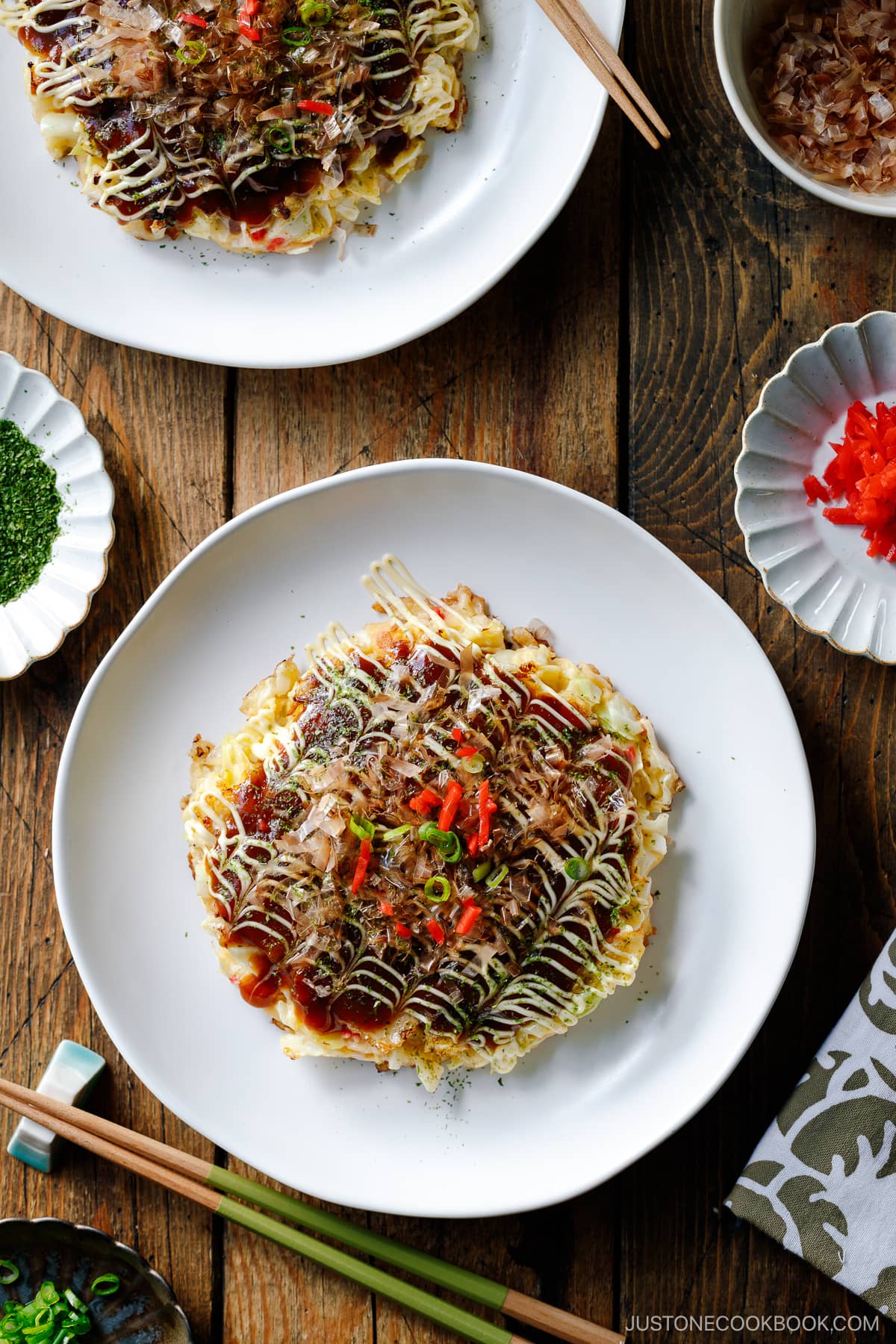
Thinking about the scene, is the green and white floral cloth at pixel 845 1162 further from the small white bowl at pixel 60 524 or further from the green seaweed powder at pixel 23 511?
the green seaweed powder at pixel 23 511

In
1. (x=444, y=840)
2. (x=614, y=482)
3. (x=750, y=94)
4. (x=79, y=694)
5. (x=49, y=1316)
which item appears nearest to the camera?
(x=444, y=840)

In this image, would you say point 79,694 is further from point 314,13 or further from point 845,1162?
point 845,1162

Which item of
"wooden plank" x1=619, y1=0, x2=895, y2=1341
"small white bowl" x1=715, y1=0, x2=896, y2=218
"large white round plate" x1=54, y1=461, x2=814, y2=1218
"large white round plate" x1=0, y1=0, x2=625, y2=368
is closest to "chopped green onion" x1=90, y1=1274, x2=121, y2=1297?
"large white round plate" x1=54, y1=461, x2=814, y2=1218

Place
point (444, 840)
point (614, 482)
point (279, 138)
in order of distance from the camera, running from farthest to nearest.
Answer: point (614, 482), point (279, 138), point (444, 840)

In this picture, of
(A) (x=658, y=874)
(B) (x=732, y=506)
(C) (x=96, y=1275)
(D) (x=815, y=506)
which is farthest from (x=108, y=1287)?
(D) (x=815, y=506)

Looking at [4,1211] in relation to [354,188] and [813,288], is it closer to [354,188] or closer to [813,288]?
[354,188]

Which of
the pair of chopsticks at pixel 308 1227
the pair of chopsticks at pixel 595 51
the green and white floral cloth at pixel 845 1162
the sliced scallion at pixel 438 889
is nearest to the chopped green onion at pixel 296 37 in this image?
the pair of chopsticks at pixel 595 51
